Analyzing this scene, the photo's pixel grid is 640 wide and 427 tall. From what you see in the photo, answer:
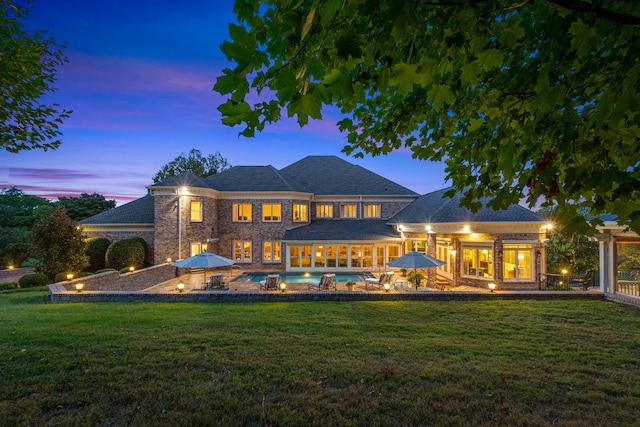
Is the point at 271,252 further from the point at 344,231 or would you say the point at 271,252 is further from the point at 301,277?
the point at 344,231

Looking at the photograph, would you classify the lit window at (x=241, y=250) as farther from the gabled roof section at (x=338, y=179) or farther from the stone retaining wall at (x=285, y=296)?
the stone retaining wall at (x=285, y=296)

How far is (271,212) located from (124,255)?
11.1 m

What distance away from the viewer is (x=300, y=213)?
26422 mm

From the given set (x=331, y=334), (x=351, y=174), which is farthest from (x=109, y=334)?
(x=351, y=174)

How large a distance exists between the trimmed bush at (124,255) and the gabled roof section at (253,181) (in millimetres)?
7213

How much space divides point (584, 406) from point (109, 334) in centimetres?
983

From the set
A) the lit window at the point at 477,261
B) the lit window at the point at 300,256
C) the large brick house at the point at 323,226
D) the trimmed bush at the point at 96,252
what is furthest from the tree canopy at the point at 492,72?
the trimmed bush at the point at 96,252

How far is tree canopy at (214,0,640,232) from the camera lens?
5.84ft

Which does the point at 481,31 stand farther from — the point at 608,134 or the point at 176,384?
the point at 176,384

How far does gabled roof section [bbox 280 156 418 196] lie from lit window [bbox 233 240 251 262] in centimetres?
791

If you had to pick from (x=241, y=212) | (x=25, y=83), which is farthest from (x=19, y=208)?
(x=25, y=83)

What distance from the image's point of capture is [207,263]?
583 inches

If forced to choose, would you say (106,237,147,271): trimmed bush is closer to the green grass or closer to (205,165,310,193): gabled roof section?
(205,165,310,193): gabled roof section

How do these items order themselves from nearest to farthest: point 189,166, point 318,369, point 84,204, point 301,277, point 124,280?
point 318,369 → point 124,280 → point 301,277 → point 84,204 → point 189,166
